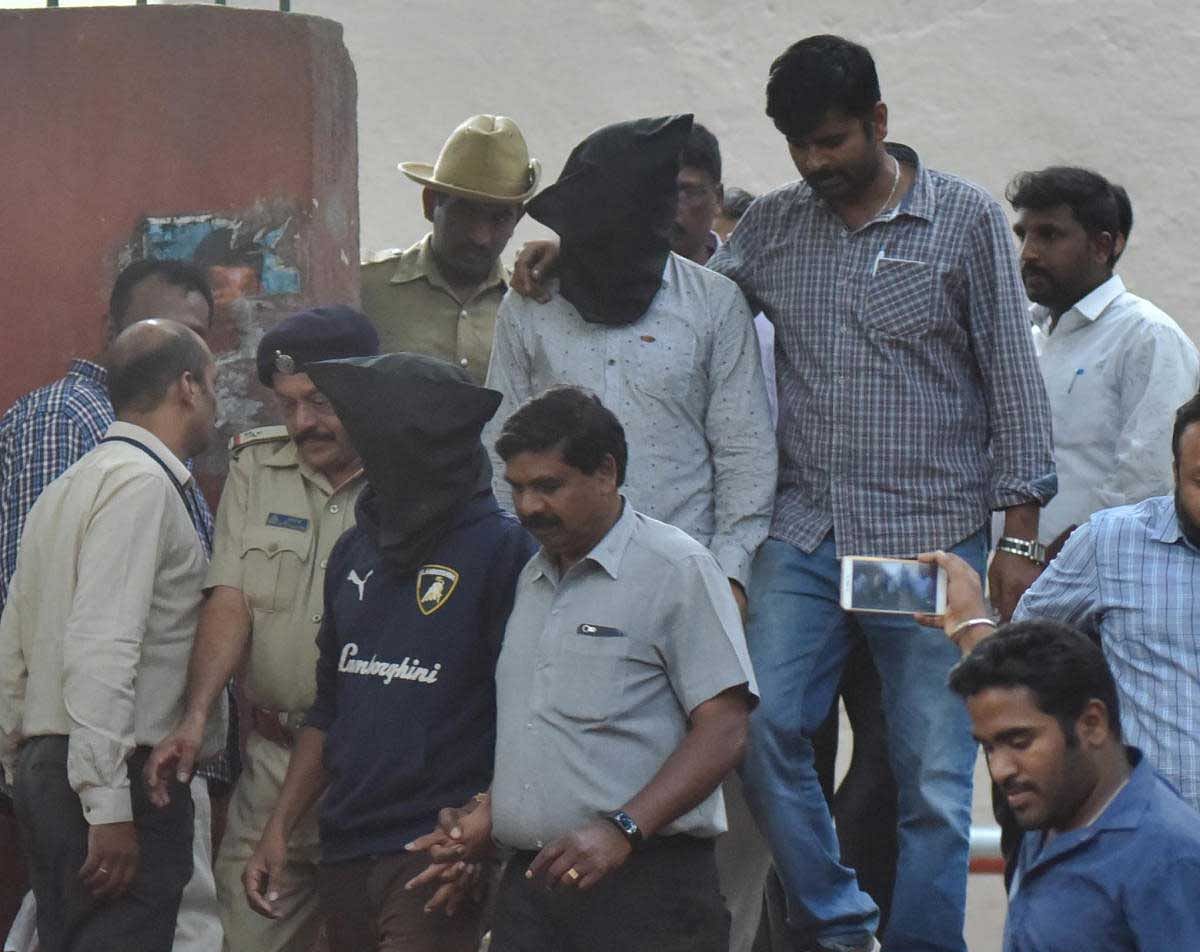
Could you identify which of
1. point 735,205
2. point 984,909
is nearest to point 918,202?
point 735,205

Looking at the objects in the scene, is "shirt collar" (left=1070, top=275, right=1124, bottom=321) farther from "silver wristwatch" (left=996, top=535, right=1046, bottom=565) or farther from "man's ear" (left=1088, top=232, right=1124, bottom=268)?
"silver wristwatch" (left=996, top=535, right=1046, bottom=565)

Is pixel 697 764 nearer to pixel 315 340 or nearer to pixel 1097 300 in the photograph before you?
pixel 315 340

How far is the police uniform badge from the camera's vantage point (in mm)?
4406

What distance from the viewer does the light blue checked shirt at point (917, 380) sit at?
15.9ft

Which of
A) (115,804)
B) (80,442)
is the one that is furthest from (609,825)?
(80,442)

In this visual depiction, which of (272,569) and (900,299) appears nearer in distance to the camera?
(900,299)

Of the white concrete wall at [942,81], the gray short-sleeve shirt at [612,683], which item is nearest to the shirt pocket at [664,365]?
the gray short-sleeve shirt at [612,683]

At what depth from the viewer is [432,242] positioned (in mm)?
5930

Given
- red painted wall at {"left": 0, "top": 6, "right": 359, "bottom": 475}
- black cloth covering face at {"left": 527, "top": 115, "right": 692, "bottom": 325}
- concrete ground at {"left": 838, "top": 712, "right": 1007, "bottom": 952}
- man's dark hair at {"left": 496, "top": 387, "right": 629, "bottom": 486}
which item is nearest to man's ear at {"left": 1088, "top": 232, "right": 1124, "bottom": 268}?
black cloth covering face at {"left": 527, "top": 115, "right": 692, "bottom": 325}

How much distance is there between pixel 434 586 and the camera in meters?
4.42

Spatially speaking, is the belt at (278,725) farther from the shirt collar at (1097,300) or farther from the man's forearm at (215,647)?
the shirt collar at (1097,300)

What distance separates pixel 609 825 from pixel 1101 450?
198cm

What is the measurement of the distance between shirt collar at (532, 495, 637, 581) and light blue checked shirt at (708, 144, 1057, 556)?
74cm

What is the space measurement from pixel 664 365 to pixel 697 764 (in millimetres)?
1136
